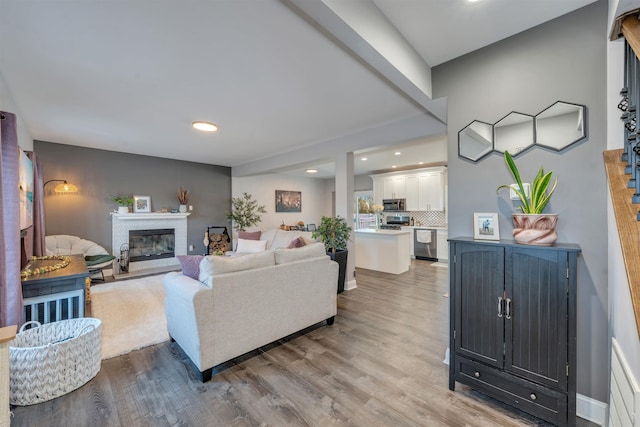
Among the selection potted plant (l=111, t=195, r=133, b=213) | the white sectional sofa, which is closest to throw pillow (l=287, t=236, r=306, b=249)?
the white sectional sofa

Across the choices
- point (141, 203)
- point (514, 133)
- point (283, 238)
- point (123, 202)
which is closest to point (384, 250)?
point (283, 238)

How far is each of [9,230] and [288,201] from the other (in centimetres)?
677

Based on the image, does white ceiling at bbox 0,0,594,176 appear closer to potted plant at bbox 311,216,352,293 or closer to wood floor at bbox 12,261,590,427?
potted plant at bbox 311,216,352,293

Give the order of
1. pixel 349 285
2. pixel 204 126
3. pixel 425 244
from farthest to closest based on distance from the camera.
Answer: pixel 425 244, pixel 349 285, pixel 204 126

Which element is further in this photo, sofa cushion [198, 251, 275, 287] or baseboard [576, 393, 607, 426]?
sofa cushion [198, 251, 275, 287]

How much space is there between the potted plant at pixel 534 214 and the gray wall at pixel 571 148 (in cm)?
9

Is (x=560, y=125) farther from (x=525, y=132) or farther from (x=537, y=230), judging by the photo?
(x=537, y=230)

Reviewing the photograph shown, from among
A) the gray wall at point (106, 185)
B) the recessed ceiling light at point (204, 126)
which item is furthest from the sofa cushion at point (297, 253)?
the gray wall at point (106, 185)

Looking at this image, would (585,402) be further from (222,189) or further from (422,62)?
(222,189)

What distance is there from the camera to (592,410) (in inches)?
63.7

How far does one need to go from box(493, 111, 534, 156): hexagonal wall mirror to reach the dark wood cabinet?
0.76m

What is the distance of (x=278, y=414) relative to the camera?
5.49ft

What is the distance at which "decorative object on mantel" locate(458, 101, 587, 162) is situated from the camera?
170 cm

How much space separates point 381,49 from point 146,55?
1.83 meters
